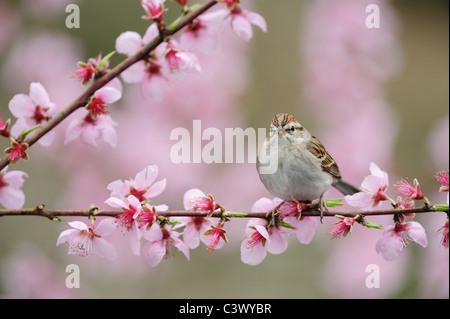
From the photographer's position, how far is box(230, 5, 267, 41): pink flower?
0.94 m

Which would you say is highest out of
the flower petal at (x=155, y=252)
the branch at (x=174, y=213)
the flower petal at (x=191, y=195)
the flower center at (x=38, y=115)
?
the flower center at (x=38, y=115)

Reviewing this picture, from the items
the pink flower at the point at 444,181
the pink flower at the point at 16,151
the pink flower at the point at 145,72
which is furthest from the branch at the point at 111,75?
the pink flower at the point at 444,181

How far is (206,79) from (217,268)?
115 centimetres

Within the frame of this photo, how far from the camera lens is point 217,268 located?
274 centimetres

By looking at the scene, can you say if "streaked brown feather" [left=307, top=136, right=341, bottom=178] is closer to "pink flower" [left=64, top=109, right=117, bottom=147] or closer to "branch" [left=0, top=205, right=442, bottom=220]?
"branch" [left=0, top=205, right=442, bottom=220]

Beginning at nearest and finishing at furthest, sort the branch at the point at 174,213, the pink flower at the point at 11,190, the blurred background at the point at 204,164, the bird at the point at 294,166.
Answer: the branch at the point at 174,213, the pink flower at the point at 11,190, the bird at the point at 294,166, the blurred background at the point at 204,164

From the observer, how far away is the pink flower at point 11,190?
3.02 feet

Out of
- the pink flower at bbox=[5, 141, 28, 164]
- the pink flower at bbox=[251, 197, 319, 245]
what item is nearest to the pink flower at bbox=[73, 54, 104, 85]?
the pink flower at bbox=[5, 141, 28, 164]

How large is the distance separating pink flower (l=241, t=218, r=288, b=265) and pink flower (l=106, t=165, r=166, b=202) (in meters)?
0.18

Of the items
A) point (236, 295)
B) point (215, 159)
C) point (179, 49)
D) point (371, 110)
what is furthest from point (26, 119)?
point (236, 295)

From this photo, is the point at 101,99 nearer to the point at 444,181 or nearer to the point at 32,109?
the point at 32,109

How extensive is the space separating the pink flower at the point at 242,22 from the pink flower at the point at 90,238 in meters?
0.40

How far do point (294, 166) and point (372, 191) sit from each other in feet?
0.91

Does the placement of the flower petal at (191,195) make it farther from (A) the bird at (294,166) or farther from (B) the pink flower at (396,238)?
(B) the pink flower at (396,238)
